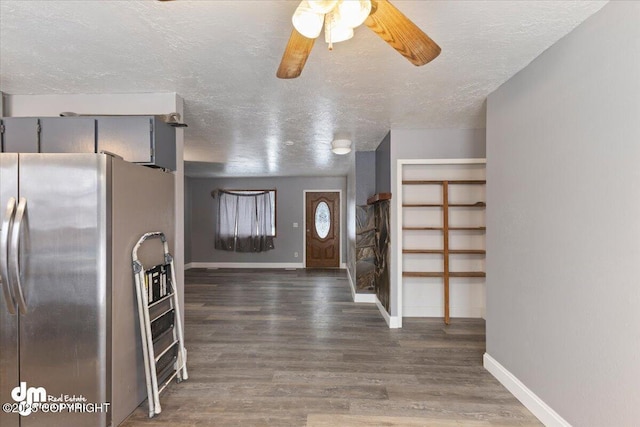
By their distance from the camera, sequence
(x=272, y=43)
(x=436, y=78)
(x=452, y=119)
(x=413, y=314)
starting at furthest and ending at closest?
(x=413, y=314), (x=452, y=119), (x=436, y=78), (x=272, y=43)

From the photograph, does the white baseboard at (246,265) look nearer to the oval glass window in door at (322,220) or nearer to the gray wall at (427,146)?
the oval glass window in door at (322,220)

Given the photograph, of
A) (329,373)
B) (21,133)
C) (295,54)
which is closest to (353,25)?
(295,54)

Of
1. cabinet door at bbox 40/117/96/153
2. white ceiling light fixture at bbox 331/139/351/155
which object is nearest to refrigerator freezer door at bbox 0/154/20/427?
cabinet door at bbox 40/117/96/153

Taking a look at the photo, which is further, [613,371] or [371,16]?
[613,371]

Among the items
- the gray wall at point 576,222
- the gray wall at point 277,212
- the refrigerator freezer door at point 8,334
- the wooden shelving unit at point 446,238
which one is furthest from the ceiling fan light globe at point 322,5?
the gray wall at point 277,212

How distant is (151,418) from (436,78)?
3048 mm

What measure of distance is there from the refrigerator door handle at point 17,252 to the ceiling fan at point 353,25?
1.68 metres

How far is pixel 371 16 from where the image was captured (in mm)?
1218

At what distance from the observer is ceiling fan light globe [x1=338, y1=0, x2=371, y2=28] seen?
3.61 feet

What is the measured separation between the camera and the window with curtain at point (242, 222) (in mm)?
7969

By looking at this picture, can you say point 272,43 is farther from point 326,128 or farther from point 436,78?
point 326,128

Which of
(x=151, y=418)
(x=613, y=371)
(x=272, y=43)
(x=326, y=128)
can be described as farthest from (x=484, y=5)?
(x=151, y=418)

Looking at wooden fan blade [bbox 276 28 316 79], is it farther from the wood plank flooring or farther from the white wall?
the wood plank flooring

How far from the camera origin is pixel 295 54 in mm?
1421
